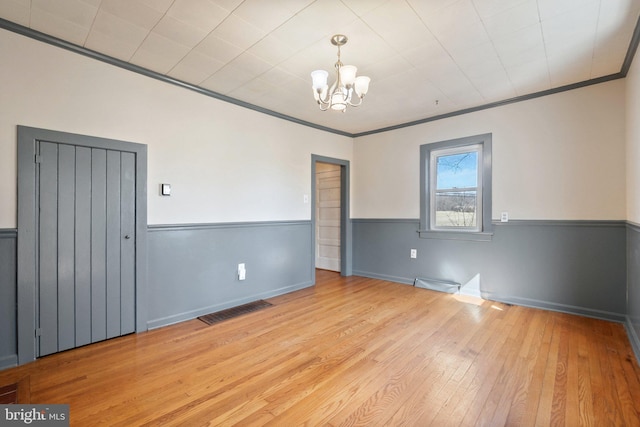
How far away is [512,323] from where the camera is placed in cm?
299

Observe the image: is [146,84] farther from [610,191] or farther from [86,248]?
[610,191]

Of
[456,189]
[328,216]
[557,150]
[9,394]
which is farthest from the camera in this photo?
[328,216]

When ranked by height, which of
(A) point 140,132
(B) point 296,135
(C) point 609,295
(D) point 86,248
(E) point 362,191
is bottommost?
(C) point 609,295

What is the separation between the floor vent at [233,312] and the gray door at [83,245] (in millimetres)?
710

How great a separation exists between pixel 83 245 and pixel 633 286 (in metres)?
4.89

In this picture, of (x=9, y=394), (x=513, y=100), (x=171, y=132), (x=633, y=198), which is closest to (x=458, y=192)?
(x=513, y=100)

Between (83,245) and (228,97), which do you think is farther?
(228,97)

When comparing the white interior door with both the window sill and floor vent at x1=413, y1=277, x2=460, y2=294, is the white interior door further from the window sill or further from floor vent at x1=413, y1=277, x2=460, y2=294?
the window sill

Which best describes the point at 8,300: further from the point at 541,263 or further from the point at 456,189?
the point at 541,263

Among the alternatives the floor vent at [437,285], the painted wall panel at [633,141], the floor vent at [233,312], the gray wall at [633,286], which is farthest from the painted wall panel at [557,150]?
the floor vent at [233,312]

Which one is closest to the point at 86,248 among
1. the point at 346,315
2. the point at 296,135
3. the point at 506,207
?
the point at 346,315

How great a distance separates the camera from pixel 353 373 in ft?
6.85

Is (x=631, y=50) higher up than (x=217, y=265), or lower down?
higher up

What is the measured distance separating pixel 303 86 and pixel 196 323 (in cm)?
284
